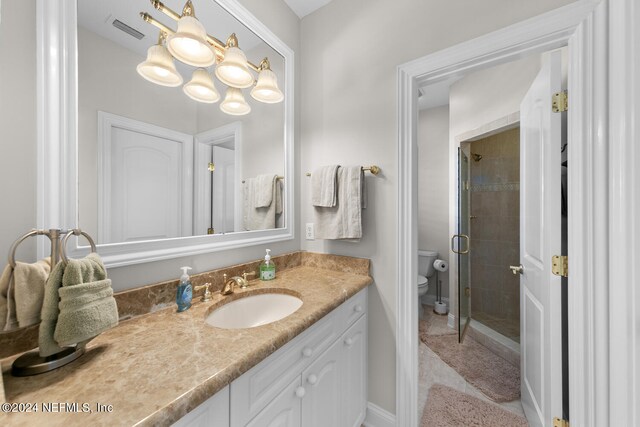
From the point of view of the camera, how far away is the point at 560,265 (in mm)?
1024

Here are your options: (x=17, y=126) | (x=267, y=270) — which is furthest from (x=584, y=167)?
(x=17, y=126)

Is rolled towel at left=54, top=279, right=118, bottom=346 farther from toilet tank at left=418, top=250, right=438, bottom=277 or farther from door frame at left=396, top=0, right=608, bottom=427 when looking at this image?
toilet tank at left=418, top=250, right=438, bottom=277

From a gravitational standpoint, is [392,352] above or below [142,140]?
below

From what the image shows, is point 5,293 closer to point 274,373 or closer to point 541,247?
point 274,373

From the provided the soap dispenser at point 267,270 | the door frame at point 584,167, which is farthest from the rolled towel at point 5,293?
the door frame at point 584,167

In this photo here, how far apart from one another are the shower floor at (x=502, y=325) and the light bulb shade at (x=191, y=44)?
297 centimetres

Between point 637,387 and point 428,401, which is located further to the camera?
point 428,401

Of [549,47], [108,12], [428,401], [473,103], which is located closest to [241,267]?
[108,12]

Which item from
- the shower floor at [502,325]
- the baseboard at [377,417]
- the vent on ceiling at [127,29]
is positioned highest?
the vent on ceiling at [127,29]

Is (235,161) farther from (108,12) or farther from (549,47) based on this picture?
(549,47)

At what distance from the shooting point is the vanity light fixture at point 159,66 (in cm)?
91

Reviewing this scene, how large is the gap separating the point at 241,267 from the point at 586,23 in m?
1.75

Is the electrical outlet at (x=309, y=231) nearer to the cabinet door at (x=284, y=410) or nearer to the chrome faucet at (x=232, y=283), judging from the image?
the chrome faucet at (x=232, y=283)

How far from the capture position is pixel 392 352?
132 centimetres
